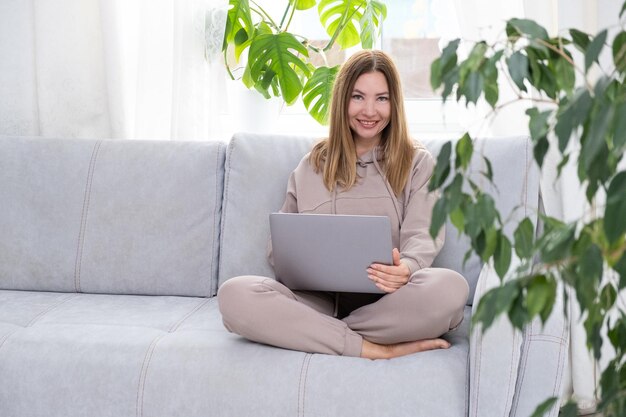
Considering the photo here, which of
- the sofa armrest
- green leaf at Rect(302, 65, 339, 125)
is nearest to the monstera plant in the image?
green leaf at Rect(302, 65, 339, 125)

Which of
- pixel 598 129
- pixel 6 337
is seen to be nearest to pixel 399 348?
pixel 6 337

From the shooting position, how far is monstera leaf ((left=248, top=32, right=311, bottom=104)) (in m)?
2.64

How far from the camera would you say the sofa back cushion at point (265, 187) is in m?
2.20

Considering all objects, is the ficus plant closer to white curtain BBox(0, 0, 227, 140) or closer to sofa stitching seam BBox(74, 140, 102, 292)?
sofa stitching seam BBox(74, 140, 102, 292)

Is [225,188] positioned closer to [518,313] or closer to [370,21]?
[370,21]

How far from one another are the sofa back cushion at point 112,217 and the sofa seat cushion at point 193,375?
32 centimetres

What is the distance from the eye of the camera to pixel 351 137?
2.27 metres

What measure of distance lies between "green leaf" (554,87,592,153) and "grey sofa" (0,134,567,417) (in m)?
0.95

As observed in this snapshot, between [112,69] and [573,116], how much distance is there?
2.32 meters

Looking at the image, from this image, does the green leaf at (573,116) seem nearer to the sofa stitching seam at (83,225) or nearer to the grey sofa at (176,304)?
the grey sofa at (176,304)

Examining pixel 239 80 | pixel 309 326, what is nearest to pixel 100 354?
pixel 309 326

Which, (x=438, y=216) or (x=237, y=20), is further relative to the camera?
(x=237, y=20)

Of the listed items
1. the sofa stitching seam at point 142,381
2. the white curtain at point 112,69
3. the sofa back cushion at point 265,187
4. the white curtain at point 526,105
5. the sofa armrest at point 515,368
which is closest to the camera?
the sofa armrest at point 515,368

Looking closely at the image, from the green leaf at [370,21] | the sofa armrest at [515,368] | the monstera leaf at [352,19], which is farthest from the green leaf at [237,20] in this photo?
the sofa armrest at [515,368]
